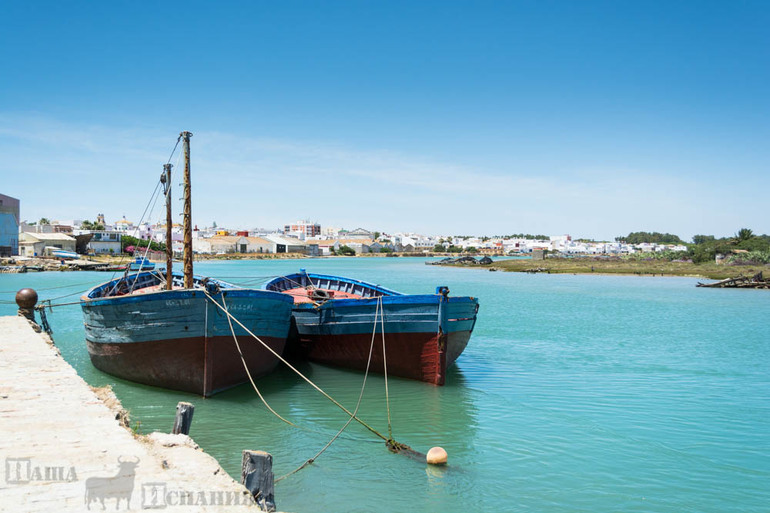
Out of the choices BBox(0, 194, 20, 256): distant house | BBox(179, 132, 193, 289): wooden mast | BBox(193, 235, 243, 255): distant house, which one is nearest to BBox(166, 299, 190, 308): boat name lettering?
BBox(179, 132, 193, 289): wooden mast

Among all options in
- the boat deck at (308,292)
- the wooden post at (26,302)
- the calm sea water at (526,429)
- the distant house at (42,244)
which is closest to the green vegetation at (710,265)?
the calm sea water at (526,429)

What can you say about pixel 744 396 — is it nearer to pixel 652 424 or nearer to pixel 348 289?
pixel 652 424

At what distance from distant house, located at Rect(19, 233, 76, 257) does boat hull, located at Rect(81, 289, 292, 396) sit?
68926mm

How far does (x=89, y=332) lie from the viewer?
48.8 ft

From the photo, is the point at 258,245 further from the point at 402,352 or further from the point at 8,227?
the point at 402,352

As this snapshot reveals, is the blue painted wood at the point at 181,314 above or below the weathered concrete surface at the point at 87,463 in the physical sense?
above

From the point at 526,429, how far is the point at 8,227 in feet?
244

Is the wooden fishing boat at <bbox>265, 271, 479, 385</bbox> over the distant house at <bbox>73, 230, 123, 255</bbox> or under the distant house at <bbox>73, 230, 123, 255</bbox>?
under

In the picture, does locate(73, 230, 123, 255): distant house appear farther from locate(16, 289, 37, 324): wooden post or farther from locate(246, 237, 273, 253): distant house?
locate(16, 289, 37, 324): wooden post

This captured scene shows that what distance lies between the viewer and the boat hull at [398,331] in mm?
13805

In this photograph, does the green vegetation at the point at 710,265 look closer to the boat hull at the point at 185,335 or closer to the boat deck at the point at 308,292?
the boat deck at the point at 308,292

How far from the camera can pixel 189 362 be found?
40.7 feet

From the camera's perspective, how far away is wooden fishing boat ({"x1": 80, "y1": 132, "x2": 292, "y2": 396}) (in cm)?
1224

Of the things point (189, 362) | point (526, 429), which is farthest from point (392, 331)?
point (189, 362)
